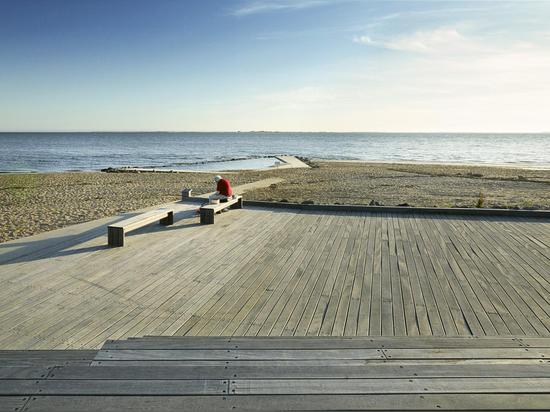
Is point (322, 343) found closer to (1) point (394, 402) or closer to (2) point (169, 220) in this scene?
(1) point (394, 402)

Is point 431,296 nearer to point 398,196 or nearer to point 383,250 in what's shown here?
point 383,250

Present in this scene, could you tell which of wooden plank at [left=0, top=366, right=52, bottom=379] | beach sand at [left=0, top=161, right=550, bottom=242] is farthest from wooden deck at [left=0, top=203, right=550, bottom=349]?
beach sand at [left=0, top=161, right=550, bottom=242]

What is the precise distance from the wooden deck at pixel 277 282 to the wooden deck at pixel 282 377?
2.65ft

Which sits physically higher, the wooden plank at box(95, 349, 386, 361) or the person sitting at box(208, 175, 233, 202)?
the person sitting at box(208, 175, 233, 202)

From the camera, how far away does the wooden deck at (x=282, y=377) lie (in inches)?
74.7

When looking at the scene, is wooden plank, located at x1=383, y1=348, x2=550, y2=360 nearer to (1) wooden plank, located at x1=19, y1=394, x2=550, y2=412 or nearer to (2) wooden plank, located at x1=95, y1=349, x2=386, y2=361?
(2) wooden plank, located at x1=95, y1=349, x2=386, y2=361

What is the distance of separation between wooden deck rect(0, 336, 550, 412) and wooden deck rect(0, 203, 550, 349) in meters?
0.81

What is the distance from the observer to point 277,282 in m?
4.83

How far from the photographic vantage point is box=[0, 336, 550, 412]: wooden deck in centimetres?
190

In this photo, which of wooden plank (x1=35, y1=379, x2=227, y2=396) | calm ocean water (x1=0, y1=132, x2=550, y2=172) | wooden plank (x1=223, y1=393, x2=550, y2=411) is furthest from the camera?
calm ocean water (x1=0, y1=132, x2=550, y2=172)

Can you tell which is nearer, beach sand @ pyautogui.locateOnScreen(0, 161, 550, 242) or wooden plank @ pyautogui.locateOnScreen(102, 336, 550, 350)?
wooden plank @ pyautogui.locateOnScreen(102, 336, 550, 350)

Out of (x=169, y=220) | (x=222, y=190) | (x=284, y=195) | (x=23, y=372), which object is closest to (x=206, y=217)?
(x=169, y=220)

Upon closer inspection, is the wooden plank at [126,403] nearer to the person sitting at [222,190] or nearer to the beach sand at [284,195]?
the person sitting at [222,190]

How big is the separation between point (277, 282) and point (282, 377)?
2645 millimetres
